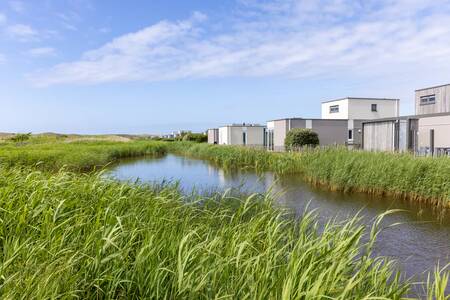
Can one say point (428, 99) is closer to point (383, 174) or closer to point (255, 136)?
point (255, 136)

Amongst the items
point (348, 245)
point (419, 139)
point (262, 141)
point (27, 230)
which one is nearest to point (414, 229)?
point (348, 245)

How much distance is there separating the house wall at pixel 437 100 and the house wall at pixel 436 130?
911 centimetres

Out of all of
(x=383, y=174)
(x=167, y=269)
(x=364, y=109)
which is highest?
(x=364, y=109)

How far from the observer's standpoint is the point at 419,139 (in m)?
13.5

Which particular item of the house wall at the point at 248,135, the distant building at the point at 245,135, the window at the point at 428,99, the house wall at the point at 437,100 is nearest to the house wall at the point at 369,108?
the house wall at the point at 437,100

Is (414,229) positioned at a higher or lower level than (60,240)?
lower

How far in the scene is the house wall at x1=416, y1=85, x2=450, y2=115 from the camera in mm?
20422

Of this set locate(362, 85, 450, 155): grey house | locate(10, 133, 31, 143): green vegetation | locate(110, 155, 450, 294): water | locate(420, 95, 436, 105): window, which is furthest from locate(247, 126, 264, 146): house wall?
locate(10, 133, 31, 143): green vegetation

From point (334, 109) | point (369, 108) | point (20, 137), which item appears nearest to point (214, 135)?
point (334, 109)

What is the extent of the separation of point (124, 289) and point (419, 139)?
46.4 feet

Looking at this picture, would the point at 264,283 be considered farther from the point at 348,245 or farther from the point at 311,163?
the point at 311,163

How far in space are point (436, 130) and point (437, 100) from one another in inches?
418

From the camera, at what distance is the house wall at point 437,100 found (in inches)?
804

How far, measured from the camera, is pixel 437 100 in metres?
21.3
